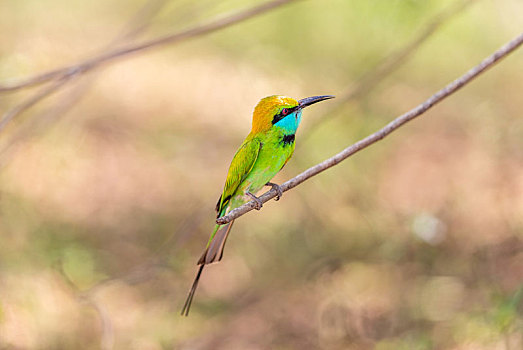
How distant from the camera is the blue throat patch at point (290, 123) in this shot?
1.57 metres

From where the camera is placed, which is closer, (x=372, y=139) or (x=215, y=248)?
(x=372, y=139)

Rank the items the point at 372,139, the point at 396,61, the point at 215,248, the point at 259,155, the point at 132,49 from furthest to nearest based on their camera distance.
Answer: the point at 396,61, the point at 132,49, the point at 259,155, the point at 215,248, the point at 372,139

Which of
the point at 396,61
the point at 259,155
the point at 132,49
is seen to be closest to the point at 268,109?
the point at 259,155

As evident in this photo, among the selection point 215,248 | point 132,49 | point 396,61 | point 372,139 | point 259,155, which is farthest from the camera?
point 396,61

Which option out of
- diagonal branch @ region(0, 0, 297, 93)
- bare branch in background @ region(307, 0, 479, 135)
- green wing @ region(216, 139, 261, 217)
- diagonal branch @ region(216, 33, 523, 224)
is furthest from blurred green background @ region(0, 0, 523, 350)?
diagonal branch @ region(216, 33, 523, 224)

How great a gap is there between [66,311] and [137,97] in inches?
89.4

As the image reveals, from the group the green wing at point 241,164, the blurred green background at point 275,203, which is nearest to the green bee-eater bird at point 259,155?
the green wing at point 241,164

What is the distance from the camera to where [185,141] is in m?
4.59

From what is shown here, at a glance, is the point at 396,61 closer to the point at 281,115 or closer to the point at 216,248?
the point at 281,115

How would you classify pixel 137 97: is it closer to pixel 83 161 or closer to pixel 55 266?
pixel 83 161

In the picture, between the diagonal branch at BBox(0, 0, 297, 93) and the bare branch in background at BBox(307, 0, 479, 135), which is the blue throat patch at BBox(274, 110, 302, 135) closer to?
the diagonal branch at BBox(0, 0, 297, 93)

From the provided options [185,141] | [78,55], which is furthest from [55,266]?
[78,55]

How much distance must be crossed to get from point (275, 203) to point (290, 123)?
2463 millimetres

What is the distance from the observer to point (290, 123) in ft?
5.29
